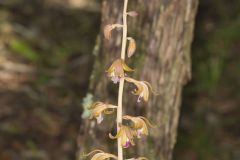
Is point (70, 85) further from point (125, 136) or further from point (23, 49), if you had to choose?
point (125, 136)

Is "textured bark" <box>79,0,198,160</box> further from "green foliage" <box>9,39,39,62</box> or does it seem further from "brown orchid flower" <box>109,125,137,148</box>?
"green foliage" <box>9,39,39,62</box>

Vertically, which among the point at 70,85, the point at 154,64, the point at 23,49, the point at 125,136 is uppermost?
the point at 154,64

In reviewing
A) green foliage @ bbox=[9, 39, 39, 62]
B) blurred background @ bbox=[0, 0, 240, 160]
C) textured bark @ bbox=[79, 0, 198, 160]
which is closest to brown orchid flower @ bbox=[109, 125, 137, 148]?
textured bark @ bbox=[79, 0, 198, 160]

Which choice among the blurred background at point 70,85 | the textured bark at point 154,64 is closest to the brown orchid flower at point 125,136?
the textured bark at point 154,64

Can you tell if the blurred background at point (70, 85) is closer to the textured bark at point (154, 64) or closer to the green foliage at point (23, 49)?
the green foliage at point (23, 49)

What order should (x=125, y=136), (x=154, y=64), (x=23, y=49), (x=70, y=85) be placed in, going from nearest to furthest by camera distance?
(x=125, y=136)
(x=154, y=64)
(x=70, y=85)
(x=23, y=49)

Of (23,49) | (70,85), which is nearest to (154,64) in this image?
(70,85)

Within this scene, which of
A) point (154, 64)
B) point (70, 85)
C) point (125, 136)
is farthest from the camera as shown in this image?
point (70, 85)
